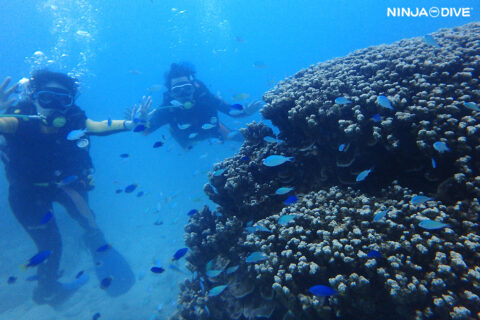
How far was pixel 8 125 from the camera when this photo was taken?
6719 millimetres

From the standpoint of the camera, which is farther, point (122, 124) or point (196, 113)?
point (196, 113)

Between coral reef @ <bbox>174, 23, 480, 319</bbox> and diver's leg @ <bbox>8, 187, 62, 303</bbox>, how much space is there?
6599 millimetres

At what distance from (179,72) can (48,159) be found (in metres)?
6.11

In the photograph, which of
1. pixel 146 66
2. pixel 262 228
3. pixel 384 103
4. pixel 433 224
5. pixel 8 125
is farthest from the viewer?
pixel 146 66

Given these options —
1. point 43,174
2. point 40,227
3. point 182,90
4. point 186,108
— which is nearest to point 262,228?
point 186,108

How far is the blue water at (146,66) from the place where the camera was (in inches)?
521

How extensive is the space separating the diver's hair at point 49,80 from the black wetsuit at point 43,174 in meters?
0.56

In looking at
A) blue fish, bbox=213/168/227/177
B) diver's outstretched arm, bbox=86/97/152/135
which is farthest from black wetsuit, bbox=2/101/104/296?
blue fish, bbox=213/168/227/177

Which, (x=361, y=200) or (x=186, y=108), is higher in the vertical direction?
(x=186, y=108)

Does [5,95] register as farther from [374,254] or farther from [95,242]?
[374,254]

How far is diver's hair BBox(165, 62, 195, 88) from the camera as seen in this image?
11016 millimetres

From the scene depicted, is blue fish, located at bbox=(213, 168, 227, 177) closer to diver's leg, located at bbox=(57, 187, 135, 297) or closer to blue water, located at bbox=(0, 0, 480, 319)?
blue water, located at bbox=(0, 0, 480, 319)

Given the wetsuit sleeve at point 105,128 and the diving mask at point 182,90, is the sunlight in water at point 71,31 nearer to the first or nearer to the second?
the diving mask at point 182,90

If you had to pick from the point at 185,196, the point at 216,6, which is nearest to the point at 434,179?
the point at 185,196
